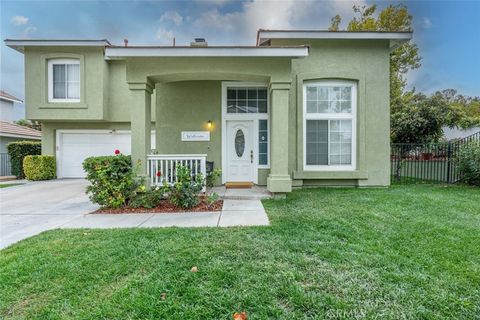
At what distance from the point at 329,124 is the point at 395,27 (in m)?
13.1

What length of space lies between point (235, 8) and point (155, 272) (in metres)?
15.1

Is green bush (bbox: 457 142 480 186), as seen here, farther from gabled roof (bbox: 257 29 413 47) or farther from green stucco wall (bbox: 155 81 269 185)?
green stucco wall (bbox: 155 81 269 185)

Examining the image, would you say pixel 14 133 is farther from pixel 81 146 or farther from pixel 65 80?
pixel 65 80

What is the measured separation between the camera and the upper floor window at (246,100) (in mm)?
9430

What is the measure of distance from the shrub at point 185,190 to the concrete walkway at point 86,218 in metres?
0.43

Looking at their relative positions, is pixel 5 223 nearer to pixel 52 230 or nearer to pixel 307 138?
pixel 52 230

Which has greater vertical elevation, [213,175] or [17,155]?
[17,155]

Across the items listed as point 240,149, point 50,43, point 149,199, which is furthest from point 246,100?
point 50,43

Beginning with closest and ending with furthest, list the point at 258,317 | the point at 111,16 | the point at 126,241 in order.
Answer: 1. the point at 258,317
2. the point at 126,241
3. the point at 111,16

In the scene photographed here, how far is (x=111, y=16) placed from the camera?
561 inches

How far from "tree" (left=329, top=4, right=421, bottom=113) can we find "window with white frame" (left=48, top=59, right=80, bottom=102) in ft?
56.9

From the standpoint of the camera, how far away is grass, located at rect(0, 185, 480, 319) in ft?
8.00

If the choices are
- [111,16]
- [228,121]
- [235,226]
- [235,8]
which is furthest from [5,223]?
[235,8]
